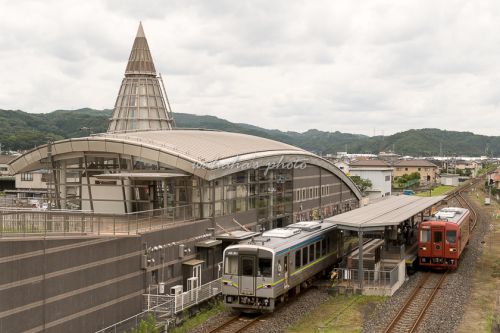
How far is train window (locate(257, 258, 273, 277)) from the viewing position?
923 inches

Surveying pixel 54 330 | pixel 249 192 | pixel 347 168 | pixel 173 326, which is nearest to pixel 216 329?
pixel 173 326

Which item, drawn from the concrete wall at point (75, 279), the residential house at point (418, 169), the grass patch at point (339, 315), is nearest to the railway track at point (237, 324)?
the grass patch at point (339, 315)

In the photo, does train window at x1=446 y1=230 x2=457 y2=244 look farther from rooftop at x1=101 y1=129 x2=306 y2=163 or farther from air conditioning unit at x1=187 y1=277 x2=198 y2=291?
air conditioning unit at x1=187 y1=277 x2=198 y2=291

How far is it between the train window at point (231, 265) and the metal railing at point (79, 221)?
3.79 metres

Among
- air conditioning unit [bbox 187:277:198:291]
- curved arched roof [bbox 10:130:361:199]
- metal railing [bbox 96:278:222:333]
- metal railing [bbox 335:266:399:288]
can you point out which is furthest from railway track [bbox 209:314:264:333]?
curved arched roof [bbox 10:130:361:199]

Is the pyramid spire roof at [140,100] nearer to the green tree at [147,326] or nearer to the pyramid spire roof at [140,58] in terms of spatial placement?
the pyramid spire roof at [140,58]

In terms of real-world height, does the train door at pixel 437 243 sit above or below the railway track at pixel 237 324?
above

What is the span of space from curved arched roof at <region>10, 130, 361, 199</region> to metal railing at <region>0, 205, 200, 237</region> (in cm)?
255

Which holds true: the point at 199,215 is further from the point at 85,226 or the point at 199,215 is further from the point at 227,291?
the point at 85,226

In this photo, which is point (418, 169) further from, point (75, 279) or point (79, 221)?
point (75, 279)

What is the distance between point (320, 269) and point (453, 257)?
8606 millimetres

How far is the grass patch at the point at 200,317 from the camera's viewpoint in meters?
22.2

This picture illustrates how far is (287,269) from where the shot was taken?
2489 cm

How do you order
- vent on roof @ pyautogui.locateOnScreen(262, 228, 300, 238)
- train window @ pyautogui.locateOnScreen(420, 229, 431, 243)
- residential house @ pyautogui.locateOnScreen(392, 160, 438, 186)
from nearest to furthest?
vent on roof @ pyautogui.locateOnScreen(262, 228, 300, 238) → train window @ pyautogui.locateOnScreen(420, 229, 431, 243) → residential house @ pyautogui.locateOnScreen(392, 160, 438, 186)
